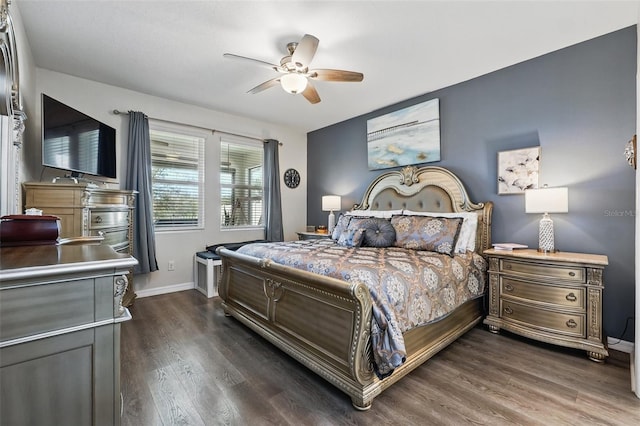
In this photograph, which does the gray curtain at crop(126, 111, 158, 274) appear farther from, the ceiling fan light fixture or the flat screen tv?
the ceiling fan light fixture

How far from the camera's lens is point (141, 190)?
3.66 meters

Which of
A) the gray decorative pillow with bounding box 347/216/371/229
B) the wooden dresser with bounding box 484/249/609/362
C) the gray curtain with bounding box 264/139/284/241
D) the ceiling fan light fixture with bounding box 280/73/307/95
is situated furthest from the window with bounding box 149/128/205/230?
the wooden dresser with bounding box 484/249/609/362

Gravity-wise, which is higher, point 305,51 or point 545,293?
point 305,51

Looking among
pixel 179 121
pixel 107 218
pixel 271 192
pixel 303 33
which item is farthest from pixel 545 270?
pixel 179 121

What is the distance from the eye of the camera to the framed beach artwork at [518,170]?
9.36 ft

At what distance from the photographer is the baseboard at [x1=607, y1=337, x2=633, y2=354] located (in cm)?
237

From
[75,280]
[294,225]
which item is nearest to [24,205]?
[75,280]

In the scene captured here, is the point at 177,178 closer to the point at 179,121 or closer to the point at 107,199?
the point at 179,121

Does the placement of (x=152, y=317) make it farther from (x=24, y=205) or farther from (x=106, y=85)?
(x=106, y=85)

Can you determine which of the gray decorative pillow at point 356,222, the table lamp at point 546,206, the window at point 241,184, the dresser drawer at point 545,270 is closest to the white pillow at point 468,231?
the dresser drawer at point 545,270

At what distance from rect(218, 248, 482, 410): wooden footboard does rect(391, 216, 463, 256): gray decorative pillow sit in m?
0.59

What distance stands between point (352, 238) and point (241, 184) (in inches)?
99.5

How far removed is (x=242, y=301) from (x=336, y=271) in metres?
1.36

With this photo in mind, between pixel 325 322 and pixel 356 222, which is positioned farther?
pixel 356 222
